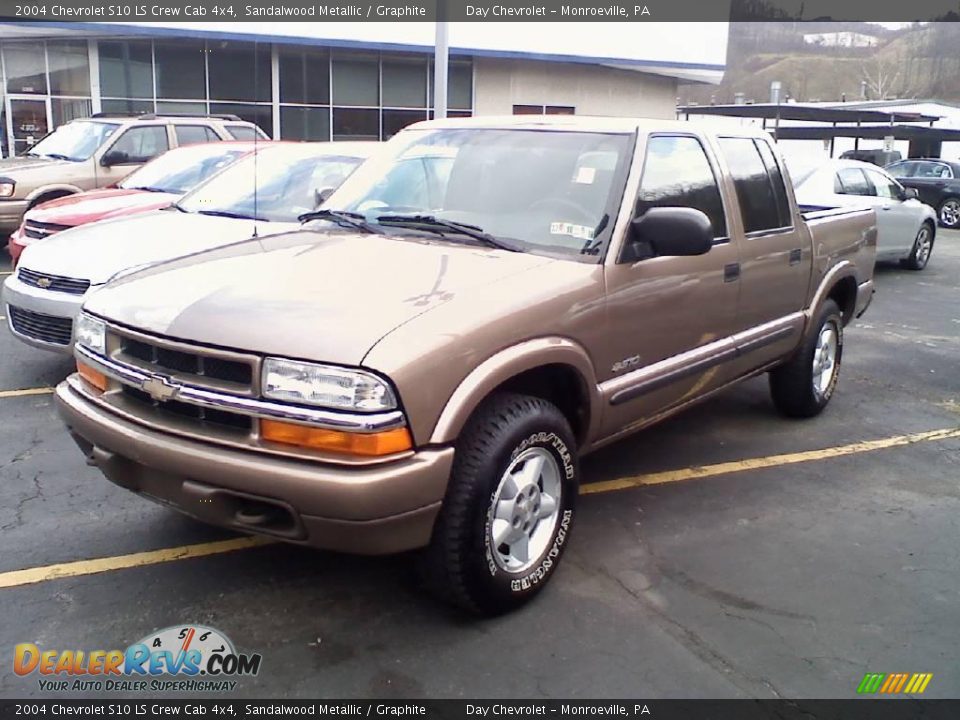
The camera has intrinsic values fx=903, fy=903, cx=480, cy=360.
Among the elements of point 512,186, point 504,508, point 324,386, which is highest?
point 512,186

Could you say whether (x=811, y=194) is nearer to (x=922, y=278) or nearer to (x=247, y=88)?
(x=922, y=278)

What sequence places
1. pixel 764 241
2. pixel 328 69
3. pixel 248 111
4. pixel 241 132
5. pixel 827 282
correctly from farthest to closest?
pixel 328 69, pixel 248 111, pixel 241 132, pixel 827 282, pixel 764 241

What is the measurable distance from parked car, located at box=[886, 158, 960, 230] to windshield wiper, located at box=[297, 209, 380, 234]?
800 inches

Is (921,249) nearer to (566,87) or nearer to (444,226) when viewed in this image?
(444,226)

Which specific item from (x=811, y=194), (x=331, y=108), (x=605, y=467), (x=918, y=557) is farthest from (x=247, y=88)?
(x=918, y=557)

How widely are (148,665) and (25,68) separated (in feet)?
71.4

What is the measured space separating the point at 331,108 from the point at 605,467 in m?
19.8

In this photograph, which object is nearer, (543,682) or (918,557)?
(543,682)

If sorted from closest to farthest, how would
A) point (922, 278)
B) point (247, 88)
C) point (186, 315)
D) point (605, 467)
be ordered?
point (186, 315)
point (605, 467)
point (922, 278)
point (247, 88)

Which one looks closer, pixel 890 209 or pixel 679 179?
pixel 679 179

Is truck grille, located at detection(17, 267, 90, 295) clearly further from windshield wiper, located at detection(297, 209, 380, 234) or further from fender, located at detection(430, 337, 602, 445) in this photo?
fender, located at detection(430, 337, 602, 445)

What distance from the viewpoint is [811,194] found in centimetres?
1063

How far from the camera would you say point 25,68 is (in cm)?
2109

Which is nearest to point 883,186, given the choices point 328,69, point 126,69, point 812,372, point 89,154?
point 812,372
